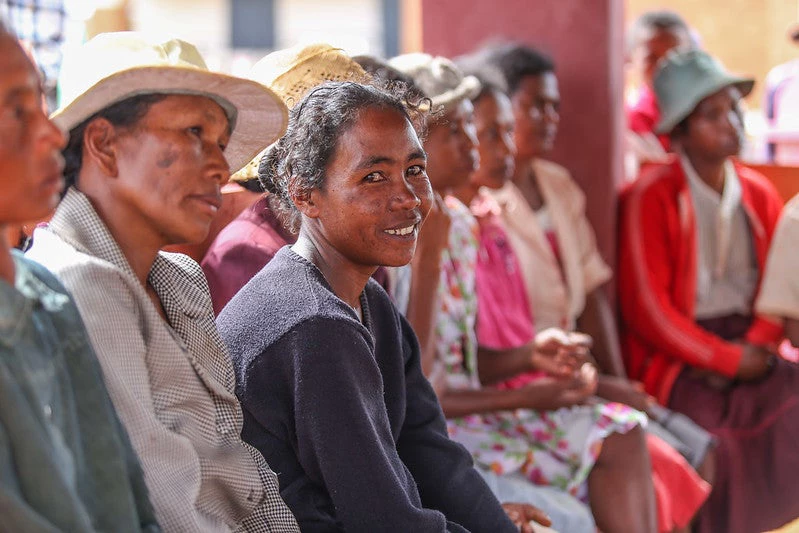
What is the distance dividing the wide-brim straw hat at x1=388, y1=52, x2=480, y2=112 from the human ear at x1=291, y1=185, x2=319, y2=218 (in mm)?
1149

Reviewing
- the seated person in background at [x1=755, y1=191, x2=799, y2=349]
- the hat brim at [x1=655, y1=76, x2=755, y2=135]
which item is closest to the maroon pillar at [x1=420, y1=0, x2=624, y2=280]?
the hat brim at [x1=655, y1=76, x2=755, y2=135]

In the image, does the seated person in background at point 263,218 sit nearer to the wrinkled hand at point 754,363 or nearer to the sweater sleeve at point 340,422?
the sweater sleeve at point 340,422

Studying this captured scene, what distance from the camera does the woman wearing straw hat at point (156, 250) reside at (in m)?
1.76

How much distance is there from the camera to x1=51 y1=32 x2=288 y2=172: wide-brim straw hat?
184cm

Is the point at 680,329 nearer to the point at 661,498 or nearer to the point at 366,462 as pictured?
the point at 661,498

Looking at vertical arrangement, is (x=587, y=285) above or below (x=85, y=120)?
below

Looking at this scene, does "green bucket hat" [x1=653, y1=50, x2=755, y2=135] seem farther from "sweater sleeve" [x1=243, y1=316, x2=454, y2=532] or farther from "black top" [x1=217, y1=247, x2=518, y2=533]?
"sweater sleeve" [x1=243, y1=316, x2=454, y2=532]

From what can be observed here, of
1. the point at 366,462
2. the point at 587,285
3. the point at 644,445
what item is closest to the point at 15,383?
the point at 366,462

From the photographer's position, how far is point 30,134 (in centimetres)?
152

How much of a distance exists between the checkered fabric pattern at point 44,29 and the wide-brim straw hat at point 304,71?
224 cm

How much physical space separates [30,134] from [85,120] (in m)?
0.36

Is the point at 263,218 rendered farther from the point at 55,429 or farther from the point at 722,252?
the point at 722,252

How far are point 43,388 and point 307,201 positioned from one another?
3.05ft

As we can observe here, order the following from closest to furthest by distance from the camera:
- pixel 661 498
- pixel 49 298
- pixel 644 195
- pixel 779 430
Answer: pixel 49 298
pixel 661 498
pixel 779 430
pixel 644 195
